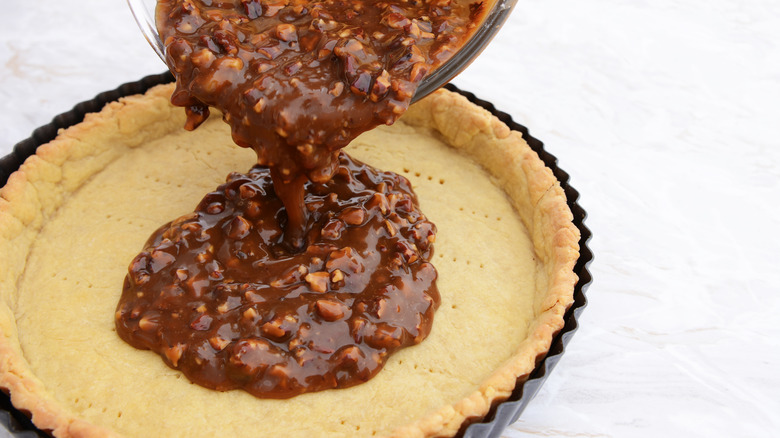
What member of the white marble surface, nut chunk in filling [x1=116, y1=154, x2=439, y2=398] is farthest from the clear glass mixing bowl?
the white marble surface

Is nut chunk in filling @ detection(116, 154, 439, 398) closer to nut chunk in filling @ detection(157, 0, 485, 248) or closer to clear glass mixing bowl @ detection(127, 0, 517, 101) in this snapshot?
nut chunk in filling @ detection(157, 0, 485, 248)

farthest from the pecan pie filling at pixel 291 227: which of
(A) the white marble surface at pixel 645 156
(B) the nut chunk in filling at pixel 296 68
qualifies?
(A) the white marble surface at pixel 645 156

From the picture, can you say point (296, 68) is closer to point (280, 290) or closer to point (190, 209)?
point (280, 290)

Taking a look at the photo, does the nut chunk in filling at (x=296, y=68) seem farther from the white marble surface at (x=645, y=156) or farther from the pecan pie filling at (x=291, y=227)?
the white marble surface at (x=645, y=156)

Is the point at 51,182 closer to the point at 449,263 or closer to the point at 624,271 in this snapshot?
the point at 449,263

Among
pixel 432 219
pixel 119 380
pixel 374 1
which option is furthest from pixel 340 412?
pixel 374 1

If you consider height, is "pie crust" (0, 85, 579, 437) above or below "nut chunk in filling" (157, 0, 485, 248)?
below

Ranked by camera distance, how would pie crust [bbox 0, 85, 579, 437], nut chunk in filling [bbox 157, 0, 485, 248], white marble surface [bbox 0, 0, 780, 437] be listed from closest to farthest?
1. nut chunk in filling [bbox 157, 0, 485, 248]
2. pie crust [bbox 0, 85, 579, 437]
3. white marble surface [bbox 0, 0, 780, 437]
